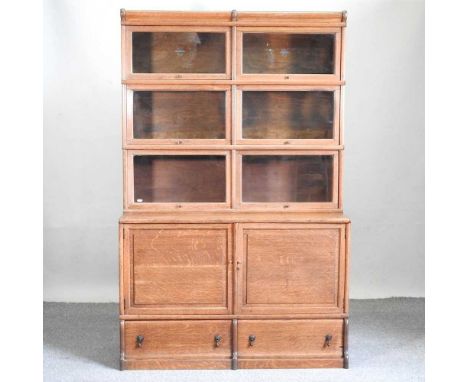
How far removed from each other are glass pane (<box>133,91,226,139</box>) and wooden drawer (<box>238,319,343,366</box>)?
1.00 metres

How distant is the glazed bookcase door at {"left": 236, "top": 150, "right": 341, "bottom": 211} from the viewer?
11.7ft

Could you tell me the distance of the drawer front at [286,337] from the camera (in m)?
3.45

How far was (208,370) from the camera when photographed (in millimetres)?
3441

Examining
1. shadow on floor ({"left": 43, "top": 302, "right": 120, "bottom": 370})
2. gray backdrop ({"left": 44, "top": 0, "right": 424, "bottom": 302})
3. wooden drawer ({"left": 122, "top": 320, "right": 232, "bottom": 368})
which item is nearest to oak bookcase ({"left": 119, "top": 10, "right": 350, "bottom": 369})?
wooden drawer ({"left": 122, "top": 320, "right": 232, "bottom": 368})

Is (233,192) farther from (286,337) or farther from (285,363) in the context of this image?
(285,363)

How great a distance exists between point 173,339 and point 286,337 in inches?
22.6

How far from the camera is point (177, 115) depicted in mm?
3598

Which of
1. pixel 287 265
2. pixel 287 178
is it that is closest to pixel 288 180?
pixel 287 178

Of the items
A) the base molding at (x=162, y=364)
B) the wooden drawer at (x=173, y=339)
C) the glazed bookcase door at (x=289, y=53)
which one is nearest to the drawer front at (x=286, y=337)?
the wooden drawer at (x=173, y=339)

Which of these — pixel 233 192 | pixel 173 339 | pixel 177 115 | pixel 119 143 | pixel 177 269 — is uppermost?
pixel 177 115

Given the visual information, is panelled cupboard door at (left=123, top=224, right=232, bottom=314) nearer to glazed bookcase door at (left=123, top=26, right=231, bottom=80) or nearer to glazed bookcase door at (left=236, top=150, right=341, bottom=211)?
glazed bookcase door at (left=236, top=150, right=341, bottom=211)
